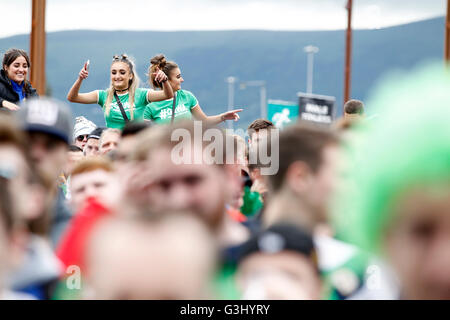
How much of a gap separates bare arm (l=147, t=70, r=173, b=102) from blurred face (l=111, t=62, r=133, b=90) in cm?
22

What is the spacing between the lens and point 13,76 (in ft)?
18.0

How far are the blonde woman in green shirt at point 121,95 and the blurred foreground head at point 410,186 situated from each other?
15.3ft

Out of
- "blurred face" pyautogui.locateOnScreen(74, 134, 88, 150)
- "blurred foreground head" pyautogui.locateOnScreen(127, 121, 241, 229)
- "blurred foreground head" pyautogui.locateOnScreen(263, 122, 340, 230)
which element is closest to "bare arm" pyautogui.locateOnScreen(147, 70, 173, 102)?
"blurred face" pyautogui.locateOnScreen(74, 134, 88, 150)

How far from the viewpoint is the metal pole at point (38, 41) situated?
8.98 m

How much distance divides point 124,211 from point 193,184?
170 mm

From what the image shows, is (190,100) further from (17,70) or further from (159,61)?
(17,70)

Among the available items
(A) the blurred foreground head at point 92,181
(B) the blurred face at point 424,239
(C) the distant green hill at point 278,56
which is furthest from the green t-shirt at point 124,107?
(C) the distant green hill at point 278,56

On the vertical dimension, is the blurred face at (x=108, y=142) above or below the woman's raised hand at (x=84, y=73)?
below

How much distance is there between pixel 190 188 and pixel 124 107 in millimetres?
4478

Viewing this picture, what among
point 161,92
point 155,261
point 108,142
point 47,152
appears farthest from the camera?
point 161,92

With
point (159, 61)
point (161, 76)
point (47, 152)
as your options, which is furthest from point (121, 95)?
point (47, 152)

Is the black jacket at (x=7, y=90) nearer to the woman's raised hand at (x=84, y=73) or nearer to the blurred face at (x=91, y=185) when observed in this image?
the woman's raised hand at (x=84, y=73)

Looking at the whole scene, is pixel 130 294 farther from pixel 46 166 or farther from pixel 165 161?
pixel 46 166

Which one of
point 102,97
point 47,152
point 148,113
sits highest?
point 102,97
